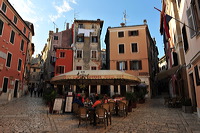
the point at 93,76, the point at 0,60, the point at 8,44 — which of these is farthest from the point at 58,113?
the point at 8,44

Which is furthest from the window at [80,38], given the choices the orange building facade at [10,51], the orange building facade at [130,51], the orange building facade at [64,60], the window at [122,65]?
the orange building facade at [10,51]

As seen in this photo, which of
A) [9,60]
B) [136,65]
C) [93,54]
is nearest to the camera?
[9,60]

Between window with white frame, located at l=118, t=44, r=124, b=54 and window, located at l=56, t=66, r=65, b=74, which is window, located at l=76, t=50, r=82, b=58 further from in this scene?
window with white frame, located at l=118, t=44, r=124, b=54

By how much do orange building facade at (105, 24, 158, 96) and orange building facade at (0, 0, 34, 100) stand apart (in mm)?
14519

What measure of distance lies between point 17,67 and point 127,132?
20.3 metres

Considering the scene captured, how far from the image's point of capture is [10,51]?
18375mm

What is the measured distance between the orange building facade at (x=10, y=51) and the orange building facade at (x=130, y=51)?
14.5 meters

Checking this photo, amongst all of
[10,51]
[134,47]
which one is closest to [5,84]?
[10,51]

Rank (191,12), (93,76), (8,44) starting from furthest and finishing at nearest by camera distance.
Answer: (8,44), (93,76), (191,12)

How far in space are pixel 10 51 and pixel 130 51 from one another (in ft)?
59.8

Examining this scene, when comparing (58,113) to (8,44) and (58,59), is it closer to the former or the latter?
(8,44)

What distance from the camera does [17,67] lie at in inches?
805

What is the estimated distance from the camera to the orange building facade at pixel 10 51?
54.4 feet

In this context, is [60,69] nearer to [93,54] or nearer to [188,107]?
[93,54]
